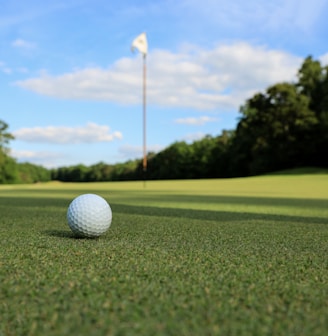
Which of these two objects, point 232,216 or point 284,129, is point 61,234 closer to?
point 232,216

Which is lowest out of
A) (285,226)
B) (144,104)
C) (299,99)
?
(285,226)

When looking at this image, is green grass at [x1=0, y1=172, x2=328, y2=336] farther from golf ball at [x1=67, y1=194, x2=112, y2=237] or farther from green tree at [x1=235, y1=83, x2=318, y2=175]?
green tree at [x1=235, y1=83, x2=318, y2=175]

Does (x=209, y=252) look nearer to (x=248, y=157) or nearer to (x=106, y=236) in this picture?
(x=106, y=236)

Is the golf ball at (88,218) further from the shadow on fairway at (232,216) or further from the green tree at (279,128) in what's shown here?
the green tree at (279,128)

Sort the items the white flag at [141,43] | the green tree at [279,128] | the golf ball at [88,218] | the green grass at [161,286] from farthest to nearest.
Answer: the green tree at [279,128]
the white flag at [141,43]
the golf ball at [88,218]
the green grass at [161,286]

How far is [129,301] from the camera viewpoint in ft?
5.44

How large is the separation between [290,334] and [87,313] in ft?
2.41

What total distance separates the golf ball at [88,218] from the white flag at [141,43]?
1900cm

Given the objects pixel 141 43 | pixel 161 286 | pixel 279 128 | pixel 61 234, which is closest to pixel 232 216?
pixel 61 234

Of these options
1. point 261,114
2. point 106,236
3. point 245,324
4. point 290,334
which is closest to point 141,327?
point 245,324

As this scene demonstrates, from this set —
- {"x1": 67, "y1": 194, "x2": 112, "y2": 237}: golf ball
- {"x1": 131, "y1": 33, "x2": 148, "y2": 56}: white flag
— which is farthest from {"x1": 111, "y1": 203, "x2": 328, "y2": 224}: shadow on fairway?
{"x1": 131, "y1": 33, "x2": 148, "y2": 56}: white flag

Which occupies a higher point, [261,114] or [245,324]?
[261,114]

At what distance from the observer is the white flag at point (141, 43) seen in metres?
21.7

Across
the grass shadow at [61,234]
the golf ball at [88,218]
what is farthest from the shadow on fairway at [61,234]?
the golf ball at [88,218]
